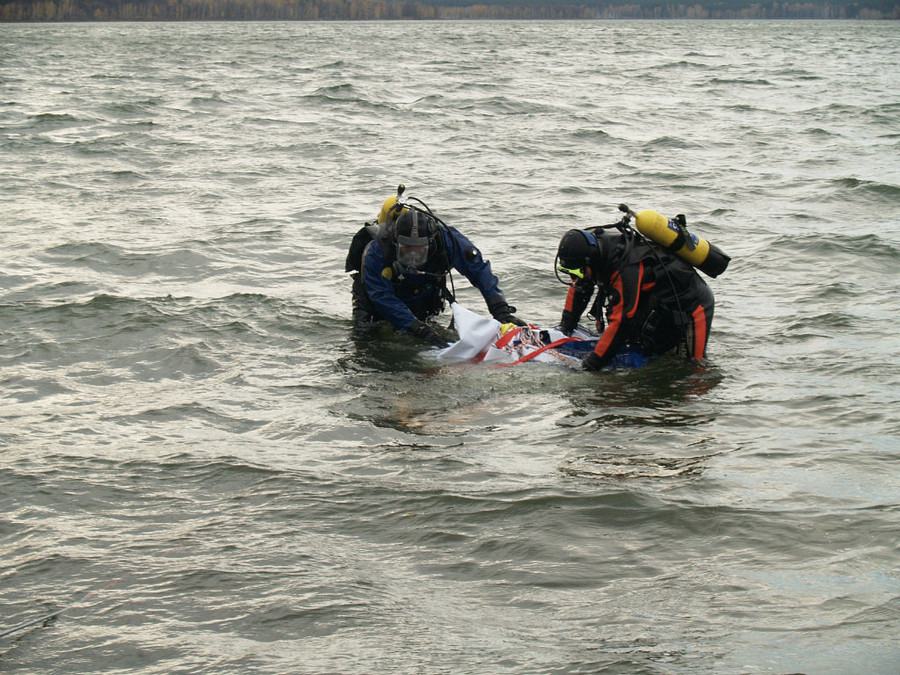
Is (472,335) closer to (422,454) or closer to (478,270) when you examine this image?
(478,270)

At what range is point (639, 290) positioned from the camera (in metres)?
6.20

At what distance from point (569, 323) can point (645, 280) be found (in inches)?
32.5

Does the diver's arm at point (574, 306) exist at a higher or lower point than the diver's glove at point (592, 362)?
higher

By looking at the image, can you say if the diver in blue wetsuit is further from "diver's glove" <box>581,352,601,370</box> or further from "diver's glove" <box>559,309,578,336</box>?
"diver's glove" <box>581,352,601,370</box>

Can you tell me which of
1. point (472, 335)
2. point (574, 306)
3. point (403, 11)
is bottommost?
point (472, 335)

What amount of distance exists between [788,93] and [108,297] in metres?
26.3

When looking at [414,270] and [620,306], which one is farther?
[414,270]

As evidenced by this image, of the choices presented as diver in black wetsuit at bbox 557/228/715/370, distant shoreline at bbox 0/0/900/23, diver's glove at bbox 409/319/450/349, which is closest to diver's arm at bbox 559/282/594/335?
diver in black wetsuit at bbox 557/228/715/370

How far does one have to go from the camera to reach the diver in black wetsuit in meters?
6.20

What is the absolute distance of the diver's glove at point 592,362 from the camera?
647 cm

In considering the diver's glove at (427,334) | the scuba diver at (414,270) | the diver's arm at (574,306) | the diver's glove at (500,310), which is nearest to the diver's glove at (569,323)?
the diver's arm at (574,306)

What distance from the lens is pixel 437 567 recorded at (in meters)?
4.05

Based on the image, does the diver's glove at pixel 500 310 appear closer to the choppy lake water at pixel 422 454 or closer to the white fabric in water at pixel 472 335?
the white fabric in water at pixel 472 335

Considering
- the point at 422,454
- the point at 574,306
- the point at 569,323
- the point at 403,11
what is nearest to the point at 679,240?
the point at 574,306
